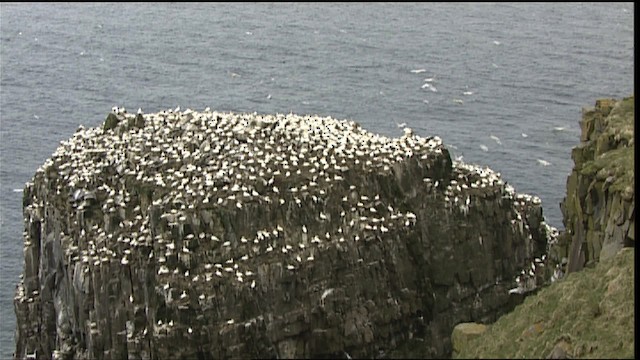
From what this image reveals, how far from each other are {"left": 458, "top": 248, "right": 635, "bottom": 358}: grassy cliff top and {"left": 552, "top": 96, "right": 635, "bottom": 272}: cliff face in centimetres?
438

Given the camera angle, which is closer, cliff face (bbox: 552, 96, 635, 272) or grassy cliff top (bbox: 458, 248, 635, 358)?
grassy cliff top (bbox: 458, 248, 635, 358)

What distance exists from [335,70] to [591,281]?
8649 cm

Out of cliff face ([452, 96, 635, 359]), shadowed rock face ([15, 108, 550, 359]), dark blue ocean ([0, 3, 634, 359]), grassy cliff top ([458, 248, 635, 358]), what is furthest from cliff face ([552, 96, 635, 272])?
dark blue ocean ([0, 3, 634, 359])

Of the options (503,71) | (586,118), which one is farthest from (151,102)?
(586,118)

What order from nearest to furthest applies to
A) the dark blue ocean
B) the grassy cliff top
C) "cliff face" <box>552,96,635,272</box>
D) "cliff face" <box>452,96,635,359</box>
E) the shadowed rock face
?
the grassy cliff top < "cliff face" <box>452,96,635,359</box> < "cliff face" <box>552,96,635,272</box> < the shadowed rock face < the dark blue ocean

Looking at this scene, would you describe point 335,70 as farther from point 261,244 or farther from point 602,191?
point 602,191

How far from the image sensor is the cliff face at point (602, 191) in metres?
43.1

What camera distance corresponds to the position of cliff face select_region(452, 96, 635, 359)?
33.0m

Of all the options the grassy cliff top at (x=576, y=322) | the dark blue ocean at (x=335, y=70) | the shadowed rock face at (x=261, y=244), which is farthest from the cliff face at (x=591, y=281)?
the dark blue ocean at (x=335, y=70)

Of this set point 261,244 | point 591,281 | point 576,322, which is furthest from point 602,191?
point 261,244

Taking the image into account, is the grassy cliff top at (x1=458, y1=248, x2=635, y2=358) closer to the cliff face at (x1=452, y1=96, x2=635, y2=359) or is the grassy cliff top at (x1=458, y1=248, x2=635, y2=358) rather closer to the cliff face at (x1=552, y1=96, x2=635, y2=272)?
the cliff face at (x1=452, y1=96, x2=635, y2=359)

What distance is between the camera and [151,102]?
114 m

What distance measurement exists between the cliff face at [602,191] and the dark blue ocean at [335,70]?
35.0 metres

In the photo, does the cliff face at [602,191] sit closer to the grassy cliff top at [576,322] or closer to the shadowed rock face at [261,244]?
the grassy cliff top at [576,322]
